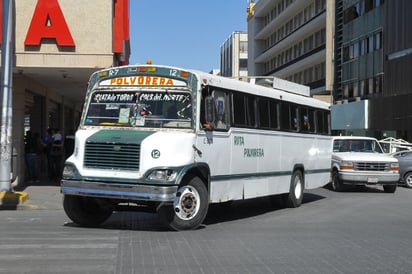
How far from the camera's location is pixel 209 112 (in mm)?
10109

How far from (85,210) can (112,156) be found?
1496mm

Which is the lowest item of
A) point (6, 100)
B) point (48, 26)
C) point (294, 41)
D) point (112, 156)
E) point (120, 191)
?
point (120, 191)

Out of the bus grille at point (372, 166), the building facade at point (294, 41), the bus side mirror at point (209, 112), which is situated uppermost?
the building facade at point (294, 41)

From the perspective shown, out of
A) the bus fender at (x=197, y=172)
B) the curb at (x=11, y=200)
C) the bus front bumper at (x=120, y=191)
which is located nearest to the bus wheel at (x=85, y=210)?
the bus front bumper at (x=120, y=191)

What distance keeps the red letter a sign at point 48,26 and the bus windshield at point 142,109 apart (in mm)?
6296

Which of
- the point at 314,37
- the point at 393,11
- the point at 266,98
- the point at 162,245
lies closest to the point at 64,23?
the point at 266,98

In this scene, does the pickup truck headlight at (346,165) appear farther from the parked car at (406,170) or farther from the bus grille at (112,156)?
the bus grille at (112,156)

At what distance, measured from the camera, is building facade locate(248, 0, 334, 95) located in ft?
177

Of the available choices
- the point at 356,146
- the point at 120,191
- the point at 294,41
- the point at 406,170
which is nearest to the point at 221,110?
the point at 120,191

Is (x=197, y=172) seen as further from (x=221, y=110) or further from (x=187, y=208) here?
(x=221, y=110)

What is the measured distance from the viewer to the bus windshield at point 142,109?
9836 mm

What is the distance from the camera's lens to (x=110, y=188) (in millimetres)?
9352

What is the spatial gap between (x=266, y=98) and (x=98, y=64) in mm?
5807

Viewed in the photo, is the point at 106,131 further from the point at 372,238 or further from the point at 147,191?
the point at 372,238
